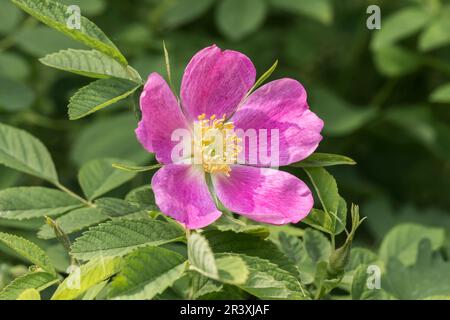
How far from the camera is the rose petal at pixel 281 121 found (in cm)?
106

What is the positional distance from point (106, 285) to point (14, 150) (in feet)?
1.24

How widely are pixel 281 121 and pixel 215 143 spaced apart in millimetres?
99

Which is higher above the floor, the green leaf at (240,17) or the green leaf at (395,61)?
the green leaf at (240,17)

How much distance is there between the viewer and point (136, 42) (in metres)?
2.41

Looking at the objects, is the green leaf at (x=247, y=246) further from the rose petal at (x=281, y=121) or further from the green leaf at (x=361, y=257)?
the green leaf at (x=361, y=257)

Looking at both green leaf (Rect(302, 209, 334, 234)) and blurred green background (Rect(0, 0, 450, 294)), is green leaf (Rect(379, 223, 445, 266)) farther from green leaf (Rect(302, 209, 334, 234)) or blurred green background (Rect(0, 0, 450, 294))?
blurred green background (Rect(0, 0, 450, 294))

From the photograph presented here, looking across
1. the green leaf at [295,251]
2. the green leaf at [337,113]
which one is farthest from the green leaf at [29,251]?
the green leaf at [337,113]

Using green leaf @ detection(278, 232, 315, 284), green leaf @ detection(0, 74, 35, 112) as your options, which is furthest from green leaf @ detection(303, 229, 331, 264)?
green leaf @ detection(0, 74, 35, 112)

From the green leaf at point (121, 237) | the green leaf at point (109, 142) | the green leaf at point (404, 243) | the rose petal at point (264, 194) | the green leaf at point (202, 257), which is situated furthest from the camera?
the green leaf at point (109, 142)

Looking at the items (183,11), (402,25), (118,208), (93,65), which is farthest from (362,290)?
(183,11)

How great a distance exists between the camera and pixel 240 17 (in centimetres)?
229

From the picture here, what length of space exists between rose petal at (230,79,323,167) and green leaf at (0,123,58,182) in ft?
1.09

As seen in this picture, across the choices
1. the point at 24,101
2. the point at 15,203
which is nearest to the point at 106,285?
the point at 15,203

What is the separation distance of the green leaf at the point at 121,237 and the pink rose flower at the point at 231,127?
37mm
